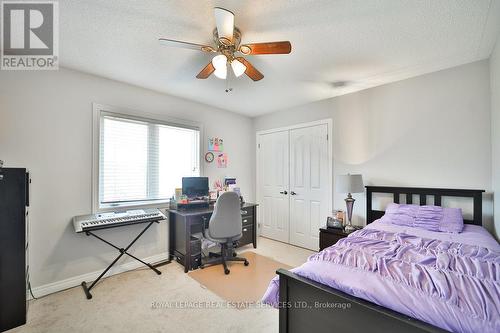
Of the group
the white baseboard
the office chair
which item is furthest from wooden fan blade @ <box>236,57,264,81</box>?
the white baseboard

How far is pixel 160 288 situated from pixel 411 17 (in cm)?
346

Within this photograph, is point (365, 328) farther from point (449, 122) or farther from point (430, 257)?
point (449, 122)

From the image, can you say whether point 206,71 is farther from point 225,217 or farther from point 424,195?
point 424,195

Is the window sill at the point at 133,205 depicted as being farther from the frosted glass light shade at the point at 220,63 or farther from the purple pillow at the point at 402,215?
the purple pillow at the point at 402,215

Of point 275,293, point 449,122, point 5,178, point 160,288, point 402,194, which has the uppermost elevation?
point 449,122

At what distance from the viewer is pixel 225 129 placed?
4.24 metres

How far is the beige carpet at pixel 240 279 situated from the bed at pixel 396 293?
39.2 inches

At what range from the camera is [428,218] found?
7.75 feet

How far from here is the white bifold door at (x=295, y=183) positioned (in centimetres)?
371

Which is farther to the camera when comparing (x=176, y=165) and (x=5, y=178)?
(x=176, y=165)

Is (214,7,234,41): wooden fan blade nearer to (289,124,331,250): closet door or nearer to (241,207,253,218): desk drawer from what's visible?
(289,124,331,250): closet door

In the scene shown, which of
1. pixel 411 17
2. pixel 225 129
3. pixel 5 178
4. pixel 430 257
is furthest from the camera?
pixel 225 129

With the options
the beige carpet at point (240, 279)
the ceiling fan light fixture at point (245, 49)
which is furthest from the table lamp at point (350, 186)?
the ceiling fan light fixture at point (245, 49)

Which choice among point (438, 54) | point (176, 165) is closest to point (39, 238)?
point (176, 165)
